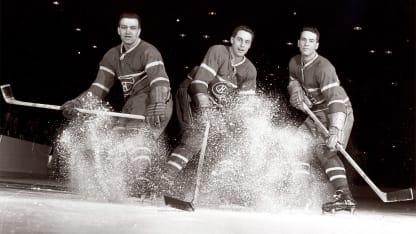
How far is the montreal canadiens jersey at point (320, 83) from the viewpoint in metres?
3.82

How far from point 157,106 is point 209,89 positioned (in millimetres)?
438

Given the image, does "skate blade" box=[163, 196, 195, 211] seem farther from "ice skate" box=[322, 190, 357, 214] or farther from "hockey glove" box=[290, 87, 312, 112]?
"hockey glove" box=[290, 87, 312, 112]

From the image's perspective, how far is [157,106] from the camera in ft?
12.0

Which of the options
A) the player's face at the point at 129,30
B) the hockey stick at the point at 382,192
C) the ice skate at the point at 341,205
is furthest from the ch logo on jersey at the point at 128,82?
the ice skate at the point at 341,205

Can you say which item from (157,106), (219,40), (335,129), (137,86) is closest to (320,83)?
(335,129)

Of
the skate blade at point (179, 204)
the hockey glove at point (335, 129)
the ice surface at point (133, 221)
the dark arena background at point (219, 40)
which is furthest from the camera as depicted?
the dark arena background at point (219, 40)

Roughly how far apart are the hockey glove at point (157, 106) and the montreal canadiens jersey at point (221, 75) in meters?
0.20

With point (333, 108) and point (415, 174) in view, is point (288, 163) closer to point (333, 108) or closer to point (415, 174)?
point (333, 108)

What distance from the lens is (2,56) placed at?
575cm

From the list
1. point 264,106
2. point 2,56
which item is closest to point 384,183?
point 264,106

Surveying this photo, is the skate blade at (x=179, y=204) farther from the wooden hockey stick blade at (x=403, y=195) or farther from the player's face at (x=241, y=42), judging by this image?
the wooden hockey stick blade at (x=403, y=195)

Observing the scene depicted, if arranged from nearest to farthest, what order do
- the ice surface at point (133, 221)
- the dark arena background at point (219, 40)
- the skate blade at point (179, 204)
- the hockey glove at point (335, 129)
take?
the ice surface at point (133, 221) → the skate blade at point (179, 204) → the hockey glove at point (335, 129) → the dark arena background at point (219, 40)

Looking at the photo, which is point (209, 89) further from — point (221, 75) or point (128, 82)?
point (128, 82)

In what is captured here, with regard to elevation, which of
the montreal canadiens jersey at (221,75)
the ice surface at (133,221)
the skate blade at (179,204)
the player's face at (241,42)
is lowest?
the ice surface at (133,221)
